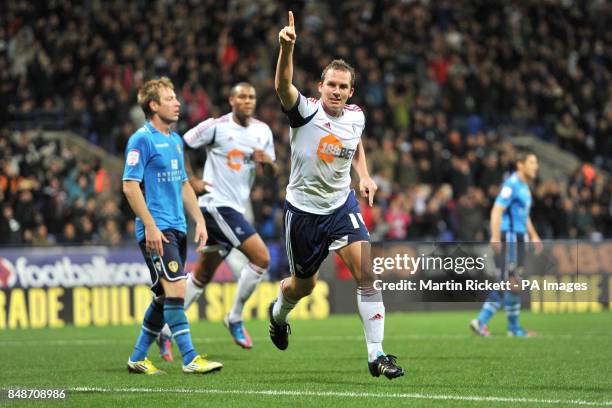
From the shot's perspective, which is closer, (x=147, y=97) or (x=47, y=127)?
(x=147, y=97)

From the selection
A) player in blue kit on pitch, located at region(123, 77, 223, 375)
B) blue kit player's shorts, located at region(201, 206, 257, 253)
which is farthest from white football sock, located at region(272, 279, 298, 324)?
blue kit player's shorts, located at region(201, 206, 257, 253)

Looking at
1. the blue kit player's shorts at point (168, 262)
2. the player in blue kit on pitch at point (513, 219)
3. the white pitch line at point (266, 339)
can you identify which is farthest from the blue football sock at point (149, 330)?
the player in blue kit on pitch at point (513, 219)

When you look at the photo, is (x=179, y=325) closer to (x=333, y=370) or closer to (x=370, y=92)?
(x=333, y=370)

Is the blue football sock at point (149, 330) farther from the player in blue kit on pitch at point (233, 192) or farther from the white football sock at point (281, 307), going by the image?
the player in blue kit on pitch at point (233, 192)

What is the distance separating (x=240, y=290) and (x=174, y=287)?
2.88m

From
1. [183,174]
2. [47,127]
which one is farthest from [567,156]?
[183,174]

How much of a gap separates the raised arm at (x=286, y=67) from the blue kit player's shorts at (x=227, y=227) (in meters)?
3.56

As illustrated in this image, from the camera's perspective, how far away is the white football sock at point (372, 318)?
28.6ft

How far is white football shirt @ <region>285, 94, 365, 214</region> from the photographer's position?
8812 mm

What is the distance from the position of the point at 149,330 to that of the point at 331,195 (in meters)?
2.14

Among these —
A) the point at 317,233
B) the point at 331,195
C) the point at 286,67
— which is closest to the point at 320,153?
the point at 331,195

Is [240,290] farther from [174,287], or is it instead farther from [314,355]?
[174,287]

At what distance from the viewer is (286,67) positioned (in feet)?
26.4

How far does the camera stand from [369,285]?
888cm
